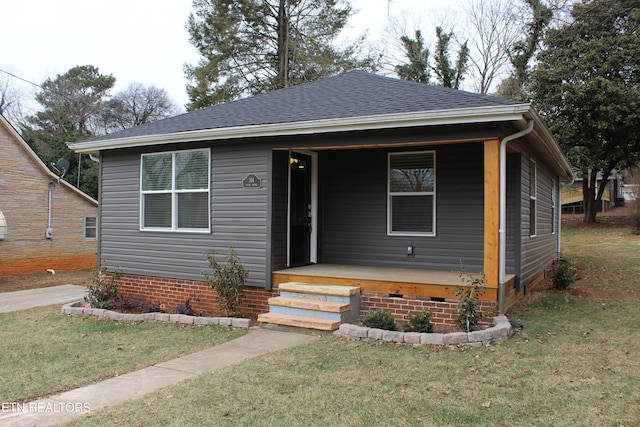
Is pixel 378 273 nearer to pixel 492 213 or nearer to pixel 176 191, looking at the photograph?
pixel 492 213

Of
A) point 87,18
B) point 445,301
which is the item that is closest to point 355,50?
point 87,18

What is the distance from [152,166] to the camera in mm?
8633

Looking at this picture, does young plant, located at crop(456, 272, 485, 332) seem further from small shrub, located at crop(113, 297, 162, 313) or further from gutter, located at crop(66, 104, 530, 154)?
small shrub, located at crop(113, 297, 162, 313)

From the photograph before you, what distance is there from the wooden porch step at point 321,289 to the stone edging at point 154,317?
0.70 m

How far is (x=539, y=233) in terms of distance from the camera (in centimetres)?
993

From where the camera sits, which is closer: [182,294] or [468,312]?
[468,312]

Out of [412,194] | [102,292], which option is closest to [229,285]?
[102,292]

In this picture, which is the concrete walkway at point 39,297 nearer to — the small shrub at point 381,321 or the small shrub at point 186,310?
the small shrub at point 186,310

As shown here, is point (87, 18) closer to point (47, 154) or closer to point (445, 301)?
point (47, 154)

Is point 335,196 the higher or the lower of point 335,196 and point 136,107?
the lower

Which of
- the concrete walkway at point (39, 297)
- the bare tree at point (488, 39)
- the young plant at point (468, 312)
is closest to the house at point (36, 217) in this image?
the concrete walkway at point (39, 297)

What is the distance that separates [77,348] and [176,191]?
321cm

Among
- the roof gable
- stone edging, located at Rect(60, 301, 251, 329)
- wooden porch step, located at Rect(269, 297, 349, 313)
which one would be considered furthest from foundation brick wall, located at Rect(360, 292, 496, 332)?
the roof gable

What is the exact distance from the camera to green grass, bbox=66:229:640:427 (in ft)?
11.4
